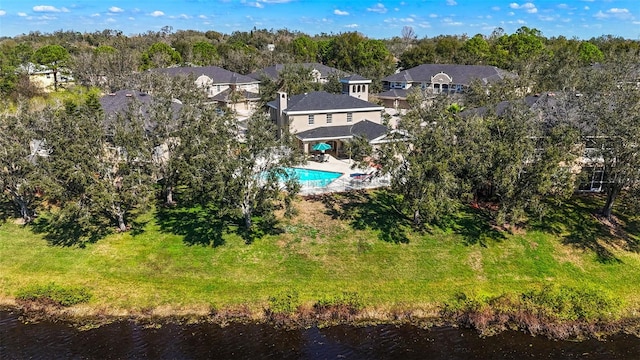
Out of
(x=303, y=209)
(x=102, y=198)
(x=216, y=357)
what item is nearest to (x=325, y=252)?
(x=303, y=209)

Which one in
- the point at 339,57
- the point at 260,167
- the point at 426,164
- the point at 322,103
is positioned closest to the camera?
the point at 426,164

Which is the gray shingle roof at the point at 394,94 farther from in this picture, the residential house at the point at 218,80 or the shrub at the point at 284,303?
the shrub at the point at 284,303

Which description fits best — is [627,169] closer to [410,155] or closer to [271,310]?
[410,155]

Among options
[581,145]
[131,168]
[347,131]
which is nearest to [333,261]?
[131,168]

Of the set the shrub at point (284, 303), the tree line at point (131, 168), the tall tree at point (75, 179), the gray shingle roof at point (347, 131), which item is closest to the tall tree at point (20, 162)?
the tree line at point (131, 168)

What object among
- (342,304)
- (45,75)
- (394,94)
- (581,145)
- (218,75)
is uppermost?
(218,75)

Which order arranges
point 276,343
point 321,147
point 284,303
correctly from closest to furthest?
point 276,343 → point 284,303 → point 321,147

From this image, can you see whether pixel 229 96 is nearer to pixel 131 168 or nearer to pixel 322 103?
pixel 322 103
